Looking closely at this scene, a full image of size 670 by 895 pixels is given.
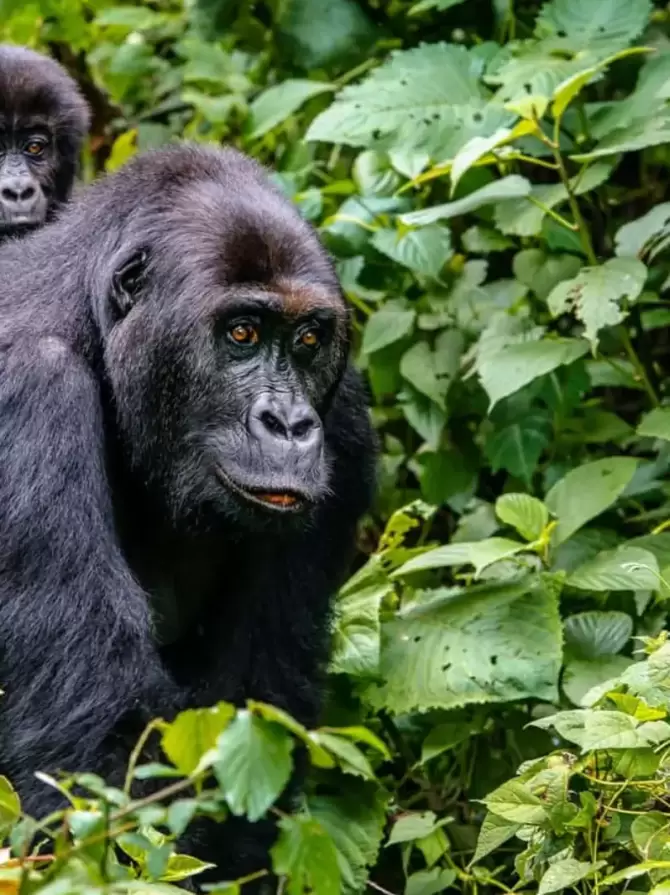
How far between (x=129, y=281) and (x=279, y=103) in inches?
84.4

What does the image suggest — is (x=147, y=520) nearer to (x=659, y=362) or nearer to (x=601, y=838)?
(x=601, y=838)

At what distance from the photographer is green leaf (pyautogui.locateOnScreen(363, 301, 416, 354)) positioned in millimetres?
5074

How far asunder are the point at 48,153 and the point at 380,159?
41.6 inches

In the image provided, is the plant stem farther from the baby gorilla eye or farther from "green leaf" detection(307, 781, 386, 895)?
the baby gorilla eye

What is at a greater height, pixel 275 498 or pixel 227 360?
pixel 227 360

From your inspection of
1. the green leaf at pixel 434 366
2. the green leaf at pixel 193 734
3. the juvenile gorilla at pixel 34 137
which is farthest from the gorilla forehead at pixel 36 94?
the green leaf at pixel 193 734

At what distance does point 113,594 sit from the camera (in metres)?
3.56

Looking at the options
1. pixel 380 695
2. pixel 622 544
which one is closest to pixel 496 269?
pixel 622 544

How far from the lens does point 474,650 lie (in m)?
4.23

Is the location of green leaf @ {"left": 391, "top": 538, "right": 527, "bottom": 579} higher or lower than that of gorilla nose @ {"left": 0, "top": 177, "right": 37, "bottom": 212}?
lower

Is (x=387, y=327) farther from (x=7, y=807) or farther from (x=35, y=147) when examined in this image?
(x=7, y=807)

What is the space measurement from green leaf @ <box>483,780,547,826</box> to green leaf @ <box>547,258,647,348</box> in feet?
4.44

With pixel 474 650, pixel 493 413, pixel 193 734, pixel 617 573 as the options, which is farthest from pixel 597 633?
pixel 193 734

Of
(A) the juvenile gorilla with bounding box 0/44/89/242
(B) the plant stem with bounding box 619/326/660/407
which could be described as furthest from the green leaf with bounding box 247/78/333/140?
(B) the plant stem with bounding box 619/326/660/407
